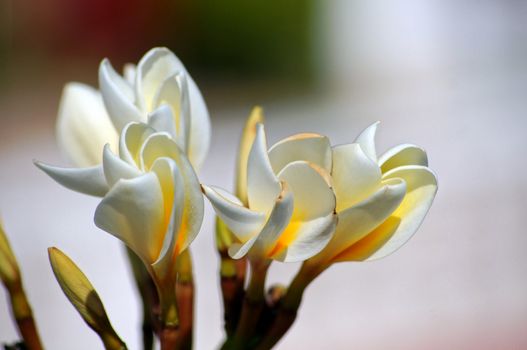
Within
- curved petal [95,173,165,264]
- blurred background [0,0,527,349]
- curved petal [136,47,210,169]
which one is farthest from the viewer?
blurred background [0,0,527,349]

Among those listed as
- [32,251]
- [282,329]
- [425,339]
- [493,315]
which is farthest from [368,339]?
[282,329]

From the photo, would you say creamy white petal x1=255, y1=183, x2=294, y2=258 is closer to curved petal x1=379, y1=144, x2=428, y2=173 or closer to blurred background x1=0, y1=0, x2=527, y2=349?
curved petal x1=379, y1=144, x2=428, y2=173

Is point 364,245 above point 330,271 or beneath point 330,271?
above

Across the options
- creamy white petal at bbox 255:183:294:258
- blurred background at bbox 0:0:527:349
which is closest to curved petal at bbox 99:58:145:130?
creamy white petal at bbox 255:183:294:258

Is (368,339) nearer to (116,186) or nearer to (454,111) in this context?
(454,111)

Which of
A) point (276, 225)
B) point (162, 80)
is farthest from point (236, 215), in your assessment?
point (162, 80)

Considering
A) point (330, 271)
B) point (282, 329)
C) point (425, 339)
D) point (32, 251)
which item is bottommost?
point (425, 339)
